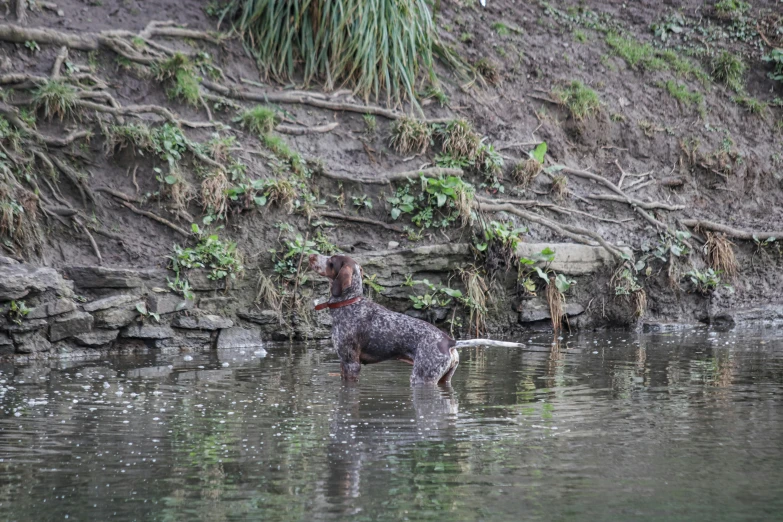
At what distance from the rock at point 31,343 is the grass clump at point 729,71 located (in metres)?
14.2

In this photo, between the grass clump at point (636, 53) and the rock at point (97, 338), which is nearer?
the rock at point (97, 338)

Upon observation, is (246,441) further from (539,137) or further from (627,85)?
(627,85)

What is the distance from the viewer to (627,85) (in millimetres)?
17641

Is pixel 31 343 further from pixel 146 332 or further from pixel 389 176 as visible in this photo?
pixel 389 176

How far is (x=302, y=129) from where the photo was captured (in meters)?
14.1

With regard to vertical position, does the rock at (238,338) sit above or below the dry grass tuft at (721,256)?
below

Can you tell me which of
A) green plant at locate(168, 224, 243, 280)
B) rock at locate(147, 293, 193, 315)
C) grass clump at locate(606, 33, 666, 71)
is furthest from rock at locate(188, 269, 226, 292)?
grass clump at locate(606, 33, 666, 71)

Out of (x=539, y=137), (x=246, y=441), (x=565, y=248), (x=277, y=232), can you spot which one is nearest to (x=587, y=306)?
(x=565, y=248)

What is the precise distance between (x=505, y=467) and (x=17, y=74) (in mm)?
10117

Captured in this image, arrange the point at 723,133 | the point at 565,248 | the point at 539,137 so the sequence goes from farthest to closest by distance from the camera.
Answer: the point at 723,133 → the point at 539,137 → the point at 565,248

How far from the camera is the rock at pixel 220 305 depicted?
11484 millimetres

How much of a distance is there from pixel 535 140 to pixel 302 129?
405 centimetres

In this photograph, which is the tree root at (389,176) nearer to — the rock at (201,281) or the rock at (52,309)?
the rock at (201,281)

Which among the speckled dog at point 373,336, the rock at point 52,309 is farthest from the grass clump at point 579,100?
the rock at point 52,309
